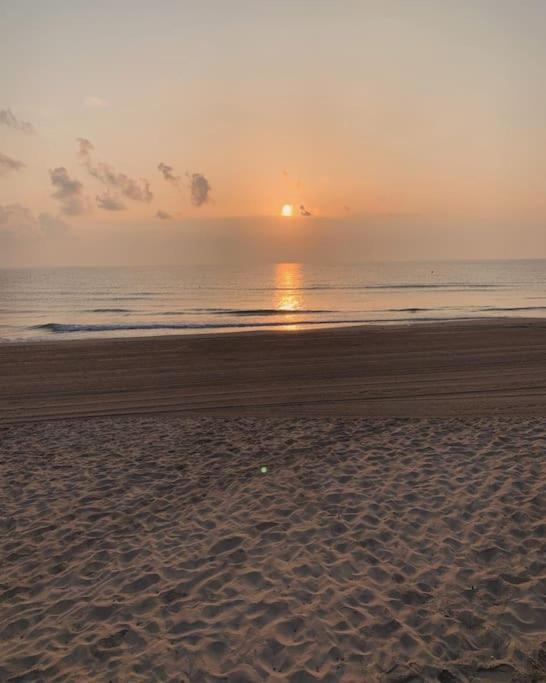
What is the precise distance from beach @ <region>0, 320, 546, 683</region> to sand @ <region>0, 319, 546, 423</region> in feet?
0.66

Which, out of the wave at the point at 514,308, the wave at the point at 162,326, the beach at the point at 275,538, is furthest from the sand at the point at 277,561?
the wave at the point at 514,308

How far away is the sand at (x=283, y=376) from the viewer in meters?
14.5

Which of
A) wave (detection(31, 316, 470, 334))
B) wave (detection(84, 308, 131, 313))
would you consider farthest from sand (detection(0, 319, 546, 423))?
wave (detection(84, 308, 131, 313))

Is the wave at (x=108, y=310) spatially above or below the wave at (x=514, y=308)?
above

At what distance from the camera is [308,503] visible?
8156 mm

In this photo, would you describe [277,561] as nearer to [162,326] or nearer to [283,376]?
[283,376]

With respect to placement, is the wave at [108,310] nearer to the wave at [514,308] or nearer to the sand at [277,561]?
the wave at [514,308]

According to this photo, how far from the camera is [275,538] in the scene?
7164 millimetres

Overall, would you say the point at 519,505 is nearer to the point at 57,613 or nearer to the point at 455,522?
the point at 455,522

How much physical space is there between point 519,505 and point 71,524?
644 cm

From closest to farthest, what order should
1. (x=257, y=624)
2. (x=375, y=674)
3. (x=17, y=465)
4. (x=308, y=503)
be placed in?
(x=375, y=674) → (x=257, y=624) → (x=308, y=503) → (x=17, y=465)

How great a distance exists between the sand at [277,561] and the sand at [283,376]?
3.50 meters

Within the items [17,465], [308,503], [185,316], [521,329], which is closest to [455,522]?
[308,503]

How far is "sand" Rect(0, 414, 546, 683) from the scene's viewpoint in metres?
5.10
